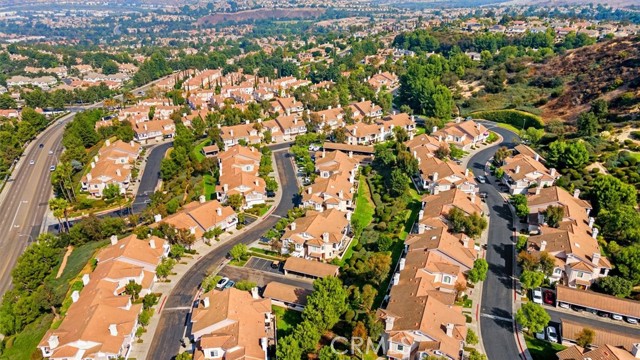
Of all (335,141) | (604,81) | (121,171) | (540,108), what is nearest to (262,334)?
(121,171)

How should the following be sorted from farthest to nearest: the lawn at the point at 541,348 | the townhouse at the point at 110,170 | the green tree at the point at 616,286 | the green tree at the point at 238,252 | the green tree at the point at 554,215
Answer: the townhouse at the point at 110,170 < the green tree at the point at 554,215 < the green tree at the point at 238,252 < the green tree at the point at 616,286 < the lawn at the point at 541,348

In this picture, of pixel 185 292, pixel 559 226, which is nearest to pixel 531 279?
pixel 559 226

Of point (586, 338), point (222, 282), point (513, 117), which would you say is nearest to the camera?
point (586, 338)

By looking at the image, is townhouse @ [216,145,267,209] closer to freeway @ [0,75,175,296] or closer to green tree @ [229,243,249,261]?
green tree @ [229,243,249,261]

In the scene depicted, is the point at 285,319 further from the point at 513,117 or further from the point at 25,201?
the point at 513,117

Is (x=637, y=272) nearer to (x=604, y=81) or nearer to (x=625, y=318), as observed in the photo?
(x=625, y=318)

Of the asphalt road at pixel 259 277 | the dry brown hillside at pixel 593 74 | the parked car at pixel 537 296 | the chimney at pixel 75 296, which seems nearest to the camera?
the chimney at pixel 75 296

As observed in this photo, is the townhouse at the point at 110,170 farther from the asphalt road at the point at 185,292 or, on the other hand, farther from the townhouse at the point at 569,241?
the townhouse at the point at 569,241

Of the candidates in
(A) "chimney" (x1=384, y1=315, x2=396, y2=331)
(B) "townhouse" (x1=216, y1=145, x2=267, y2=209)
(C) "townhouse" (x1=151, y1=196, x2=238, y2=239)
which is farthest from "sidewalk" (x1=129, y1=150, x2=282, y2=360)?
(A) "chimney" (x1=384, y1=315, x2=396, y2=331)

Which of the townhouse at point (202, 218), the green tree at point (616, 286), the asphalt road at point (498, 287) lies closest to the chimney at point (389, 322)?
the asphalt road at point (498, 287)
